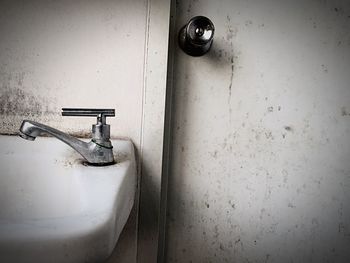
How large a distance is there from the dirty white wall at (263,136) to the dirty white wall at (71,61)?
0.56 feet

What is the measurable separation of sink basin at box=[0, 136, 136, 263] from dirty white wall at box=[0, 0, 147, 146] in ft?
0.34

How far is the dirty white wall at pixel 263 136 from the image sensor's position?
837mm

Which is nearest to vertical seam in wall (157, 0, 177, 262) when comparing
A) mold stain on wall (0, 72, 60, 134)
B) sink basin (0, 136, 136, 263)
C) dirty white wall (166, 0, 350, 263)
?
dirty white wall (166, 0, 350, 263)

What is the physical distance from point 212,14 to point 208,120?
1.16 ft

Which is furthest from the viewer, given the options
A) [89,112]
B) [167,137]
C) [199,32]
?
[167,137]

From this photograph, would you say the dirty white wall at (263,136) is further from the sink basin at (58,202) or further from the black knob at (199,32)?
the sink basin at (58,202)

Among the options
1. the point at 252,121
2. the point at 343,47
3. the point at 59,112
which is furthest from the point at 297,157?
the point at 59,112

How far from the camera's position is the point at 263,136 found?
34.3 inches

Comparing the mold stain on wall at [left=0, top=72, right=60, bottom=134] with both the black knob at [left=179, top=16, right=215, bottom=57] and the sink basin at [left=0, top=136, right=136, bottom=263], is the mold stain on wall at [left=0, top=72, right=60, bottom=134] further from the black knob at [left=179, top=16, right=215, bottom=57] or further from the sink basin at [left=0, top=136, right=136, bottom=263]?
the black knob at [left=179, top=16, right=215, bottom=57]

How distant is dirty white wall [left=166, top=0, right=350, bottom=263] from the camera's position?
0.84 meters

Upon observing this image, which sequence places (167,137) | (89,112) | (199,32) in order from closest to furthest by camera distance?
(89,112) < (199,32) < (167,137)

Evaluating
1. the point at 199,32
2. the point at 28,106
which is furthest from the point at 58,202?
the point at 199,32

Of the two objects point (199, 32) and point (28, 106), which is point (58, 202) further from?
point (199, 32)

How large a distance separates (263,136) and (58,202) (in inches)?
26.4
